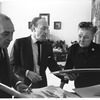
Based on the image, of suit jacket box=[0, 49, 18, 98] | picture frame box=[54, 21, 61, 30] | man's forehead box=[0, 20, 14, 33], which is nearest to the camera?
man's forehead box=[0, 20, 14, 33]

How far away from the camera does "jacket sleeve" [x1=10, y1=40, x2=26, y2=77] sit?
5.30ft

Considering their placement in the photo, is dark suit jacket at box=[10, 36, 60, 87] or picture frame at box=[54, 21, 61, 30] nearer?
dark suit jacket at box=[10, 36, 60, 87]

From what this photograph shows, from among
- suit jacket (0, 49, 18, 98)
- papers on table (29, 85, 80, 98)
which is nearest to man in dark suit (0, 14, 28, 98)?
suit jacket (0, 49, 18, 98)

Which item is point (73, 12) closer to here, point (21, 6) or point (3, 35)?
point (21, 6)

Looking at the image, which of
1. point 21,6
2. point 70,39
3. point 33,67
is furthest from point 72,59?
point 21,6

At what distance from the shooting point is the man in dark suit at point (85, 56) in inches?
65.7

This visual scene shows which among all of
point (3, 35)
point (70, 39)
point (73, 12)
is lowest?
point (70, 39)

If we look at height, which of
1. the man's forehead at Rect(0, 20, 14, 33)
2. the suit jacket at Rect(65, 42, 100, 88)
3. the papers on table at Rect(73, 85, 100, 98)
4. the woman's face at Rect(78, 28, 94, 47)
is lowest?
the papers on table at Rect(73, 85, 100, 98)

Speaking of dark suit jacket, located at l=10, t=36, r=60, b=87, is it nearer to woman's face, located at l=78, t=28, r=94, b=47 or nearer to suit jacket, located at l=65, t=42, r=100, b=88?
suit jacket, located at l=65, t=42, r=100, b=88

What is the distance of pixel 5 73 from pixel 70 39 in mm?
6329

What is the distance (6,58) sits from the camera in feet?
4.41

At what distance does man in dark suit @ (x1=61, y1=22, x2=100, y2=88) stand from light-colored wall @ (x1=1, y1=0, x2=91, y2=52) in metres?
5.74

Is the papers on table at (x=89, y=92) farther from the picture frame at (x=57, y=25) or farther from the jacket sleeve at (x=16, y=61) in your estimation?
the picture frame at (x=57, y=25)

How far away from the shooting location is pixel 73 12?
7457 millimetres
